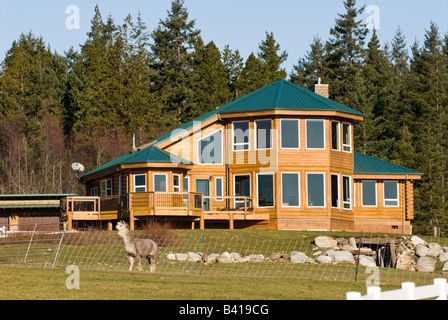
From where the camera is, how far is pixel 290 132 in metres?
37.2

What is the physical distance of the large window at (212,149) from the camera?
127ft

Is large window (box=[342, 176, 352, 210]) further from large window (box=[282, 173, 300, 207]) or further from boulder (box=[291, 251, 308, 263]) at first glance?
boulder (box=[291, 251, 308, 263])

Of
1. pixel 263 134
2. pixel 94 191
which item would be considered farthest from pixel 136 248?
pixel 94 191

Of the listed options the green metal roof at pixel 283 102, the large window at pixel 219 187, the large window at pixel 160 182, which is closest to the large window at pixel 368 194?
the green metal roof at pixel 283 102

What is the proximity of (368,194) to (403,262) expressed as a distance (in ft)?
39.7

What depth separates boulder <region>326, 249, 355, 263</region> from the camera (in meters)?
28.0

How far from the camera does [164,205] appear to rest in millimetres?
35500

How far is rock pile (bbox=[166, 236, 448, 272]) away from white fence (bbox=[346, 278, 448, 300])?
48.3 feet

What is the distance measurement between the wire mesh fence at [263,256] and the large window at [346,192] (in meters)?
5.71

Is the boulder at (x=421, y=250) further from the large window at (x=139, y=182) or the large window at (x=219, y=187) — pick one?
the large window at (x=139, y=182)

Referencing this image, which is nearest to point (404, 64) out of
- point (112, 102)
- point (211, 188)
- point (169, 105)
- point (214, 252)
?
point (169, 105)

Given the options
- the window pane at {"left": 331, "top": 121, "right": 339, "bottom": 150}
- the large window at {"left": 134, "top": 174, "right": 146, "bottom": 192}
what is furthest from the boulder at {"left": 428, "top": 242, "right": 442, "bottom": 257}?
the large window at {"left": 134, "top": 174, "right": 146, "bottom": 192}

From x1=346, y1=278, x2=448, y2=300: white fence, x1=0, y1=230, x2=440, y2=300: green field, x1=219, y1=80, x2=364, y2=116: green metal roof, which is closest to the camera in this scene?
x1=346, y1=278, x2=448, y2=300: white fence
